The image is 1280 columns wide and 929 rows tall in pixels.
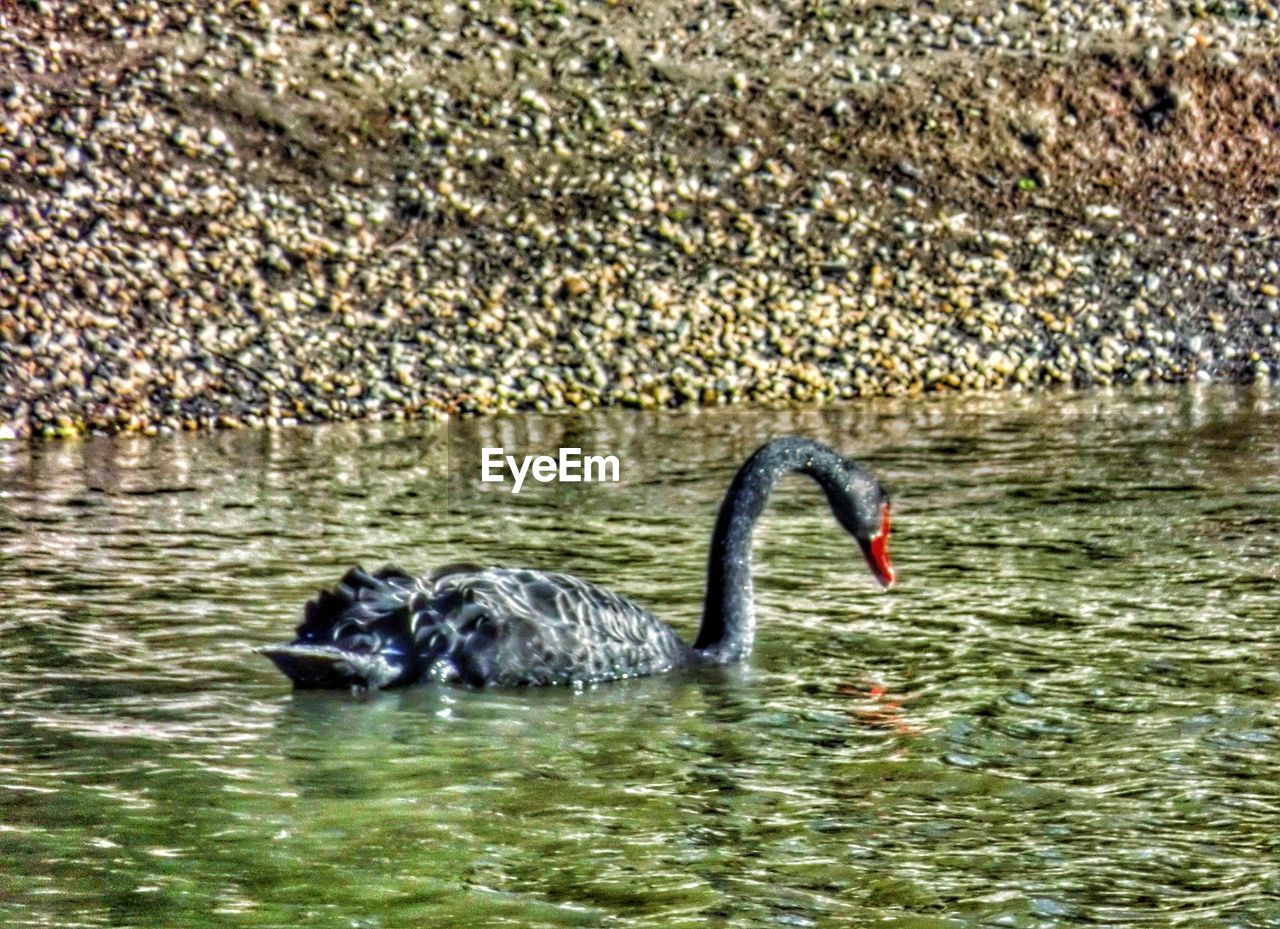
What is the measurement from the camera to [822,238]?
2425cm

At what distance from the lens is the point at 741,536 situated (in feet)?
43.1

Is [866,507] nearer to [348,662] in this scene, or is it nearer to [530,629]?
[530,629]

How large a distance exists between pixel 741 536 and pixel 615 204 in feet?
37.7

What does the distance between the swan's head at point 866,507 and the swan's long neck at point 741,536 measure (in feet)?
0.16

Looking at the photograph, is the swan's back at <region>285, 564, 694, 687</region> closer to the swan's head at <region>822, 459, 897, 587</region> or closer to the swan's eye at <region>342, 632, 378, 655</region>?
the swan's eye at <region>342, 632, 378, 655</region>

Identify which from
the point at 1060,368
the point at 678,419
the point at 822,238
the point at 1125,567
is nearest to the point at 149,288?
the point at 678,419

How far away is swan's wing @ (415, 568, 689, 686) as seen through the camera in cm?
1201

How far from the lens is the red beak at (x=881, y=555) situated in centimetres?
1311

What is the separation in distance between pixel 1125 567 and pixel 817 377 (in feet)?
24.1

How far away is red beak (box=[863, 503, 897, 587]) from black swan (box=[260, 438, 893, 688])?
0.18 feet

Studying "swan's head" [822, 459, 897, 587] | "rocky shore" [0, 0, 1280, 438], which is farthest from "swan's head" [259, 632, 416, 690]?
"rocky shore" [0, 0, 1280, 438]

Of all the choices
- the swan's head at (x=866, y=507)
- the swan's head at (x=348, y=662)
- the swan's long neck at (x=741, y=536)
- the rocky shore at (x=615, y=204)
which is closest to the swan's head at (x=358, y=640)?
the swan's head at (x=348, y=662)

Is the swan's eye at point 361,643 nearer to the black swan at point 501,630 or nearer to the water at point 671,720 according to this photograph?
the black swan at point 501,630

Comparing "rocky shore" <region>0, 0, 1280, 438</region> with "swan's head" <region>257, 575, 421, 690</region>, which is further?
"rocky shore" <region>0, 0, 1280, 438</region>
